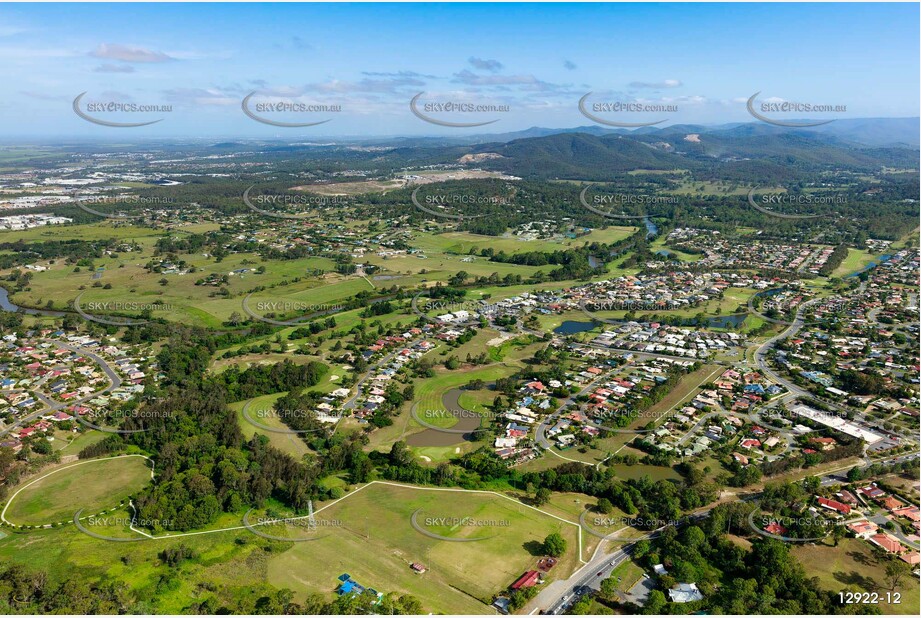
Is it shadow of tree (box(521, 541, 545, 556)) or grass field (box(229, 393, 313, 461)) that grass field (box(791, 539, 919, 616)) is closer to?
shadow of tree (box(521, 541, 545, 556))

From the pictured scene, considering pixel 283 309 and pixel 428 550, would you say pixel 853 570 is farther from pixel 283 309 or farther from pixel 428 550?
pixel 283 309

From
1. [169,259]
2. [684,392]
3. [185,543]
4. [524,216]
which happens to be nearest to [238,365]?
[185,543]

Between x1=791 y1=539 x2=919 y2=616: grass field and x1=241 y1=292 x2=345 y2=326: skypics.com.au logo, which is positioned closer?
x1=791 y1=539 x2=919 y2=616: grass field

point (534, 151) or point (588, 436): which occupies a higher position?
point (534, 151)

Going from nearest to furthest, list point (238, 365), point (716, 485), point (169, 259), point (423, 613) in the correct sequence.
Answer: point (423, 613) < point (716, 485) < point (238, 365) < point (169, 259)

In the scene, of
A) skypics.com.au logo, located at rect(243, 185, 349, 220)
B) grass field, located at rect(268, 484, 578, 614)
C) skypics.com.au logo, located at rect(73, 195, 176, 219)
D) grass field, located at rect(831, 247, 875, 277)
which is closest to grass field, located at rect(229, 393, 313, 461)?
grass field, located at rect(268, 484, 578, 614)

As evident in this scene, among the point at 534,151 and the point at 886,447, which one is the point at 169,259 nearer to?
the point at 886,447

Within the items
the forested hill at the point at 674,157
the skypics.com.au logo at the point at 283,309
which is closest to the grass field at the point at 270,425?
the skypics.com.au logo at the point at 283,309
